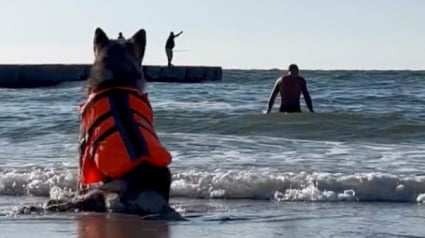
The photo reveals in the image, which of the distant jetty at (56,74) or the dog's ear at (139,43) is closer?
the dog's ear at (139,43)

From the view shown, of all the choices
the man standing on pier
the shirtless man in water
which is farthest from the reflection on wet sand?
the man standing on pier

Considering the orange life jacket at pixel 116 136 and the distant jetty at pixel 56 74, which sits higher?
the orange life jacket at pixel 116 136

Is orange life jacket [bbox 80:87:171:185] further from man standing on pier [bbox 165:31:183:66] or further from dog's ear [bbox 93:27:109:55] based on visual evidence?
man standing on pier [bbox 165:31:183:66]

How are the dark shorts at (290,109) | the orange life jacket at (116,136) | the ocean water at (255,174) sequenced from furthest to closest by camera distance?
1. the dark shorts at (290,109)
2. the orange life jacket at (116,136)
3. the ocean water at (255,174)

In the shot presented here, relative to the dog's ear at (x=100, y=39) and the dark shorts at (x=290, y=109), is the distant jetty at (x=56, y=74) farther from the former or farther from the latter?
the dog's ear at (x=100, y=39)

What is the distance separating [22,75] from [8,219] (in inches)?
1388

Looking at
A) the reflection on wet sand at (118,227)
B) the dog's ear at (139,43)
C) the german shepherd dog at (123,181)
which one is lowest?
the reflection on wet sand at (118,227)

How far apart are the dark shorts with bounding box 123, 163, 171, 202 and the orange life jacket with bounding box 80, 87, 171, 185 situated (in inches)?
1.8

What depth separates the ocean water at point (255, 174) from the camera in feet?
25.7

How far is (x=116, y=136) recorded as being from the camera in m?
8.15

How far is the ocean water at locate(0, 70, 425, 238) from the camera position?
7.82 m

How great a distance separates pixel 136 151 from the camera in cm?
800

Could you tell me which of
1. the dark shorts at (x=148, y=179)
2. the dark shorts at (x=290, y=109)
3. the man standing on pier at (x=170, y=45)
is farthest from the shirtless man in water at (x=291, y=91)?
the man standing on pier at (x=170, y=45)

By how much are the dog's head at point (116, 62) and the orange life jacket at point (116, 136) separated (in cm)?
14
